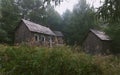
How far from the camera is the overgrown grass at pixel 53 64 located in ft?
26.9

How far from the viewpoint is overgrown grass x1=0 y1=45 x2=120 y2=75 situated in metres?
8.20

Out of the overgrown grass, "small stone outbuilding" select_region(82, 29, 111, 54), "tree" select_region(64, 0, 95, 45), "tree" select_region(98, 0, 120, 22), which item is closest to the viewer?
the overgrown grass

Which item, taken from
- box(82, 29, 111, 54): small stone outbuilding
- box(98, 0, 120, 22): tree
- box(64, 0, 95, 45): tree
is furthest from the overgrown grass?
box(64, 0, 95, 45): tree

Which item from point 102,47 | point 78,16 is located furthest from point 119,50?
point 78,16

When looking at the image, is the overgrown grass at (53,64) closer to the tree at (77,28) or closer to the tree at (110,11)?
the tree at (110,11)

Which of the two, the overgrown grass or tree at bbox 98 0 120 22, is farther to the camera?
tree at bbox 98 0 120 22

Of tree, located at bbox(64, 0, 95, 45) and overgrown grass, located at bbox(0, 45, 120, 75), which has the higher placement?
tree, located at bbox(64, 0, 95, 45)

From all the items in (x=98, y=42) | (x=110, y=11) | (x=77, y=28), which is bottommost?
(x=98, y=42)

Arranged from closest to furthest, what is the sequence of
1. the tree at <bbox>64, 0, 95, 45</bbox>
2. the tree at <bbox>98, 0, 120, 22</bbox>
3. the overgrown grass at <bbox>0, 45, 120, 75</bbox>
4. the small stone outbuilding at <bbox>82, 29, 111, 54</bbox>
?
the overgrown grass at <bbox>0, 45, 120, 75</bbox> < the tree at <bbox>98, 0, 120, 22</bbox> < the small stone outbuilding at <bbox>82, 29, 111, 54</bbox> < the tree at <bbox>64, 0, 95, 45</bbox>

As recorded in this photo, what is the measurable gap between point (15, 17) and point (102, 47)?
18.7 m

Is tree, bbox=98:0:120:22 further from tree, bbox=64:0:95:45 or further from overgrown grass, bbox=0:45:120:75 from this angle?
tree, bbox=64:0:95:45

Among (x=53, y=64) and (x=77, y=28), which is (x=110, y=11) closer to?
(x=53, y=64)

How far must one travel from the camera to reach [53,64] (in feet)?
27.2

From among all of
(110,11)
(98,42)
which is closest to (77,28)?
(98,42)
